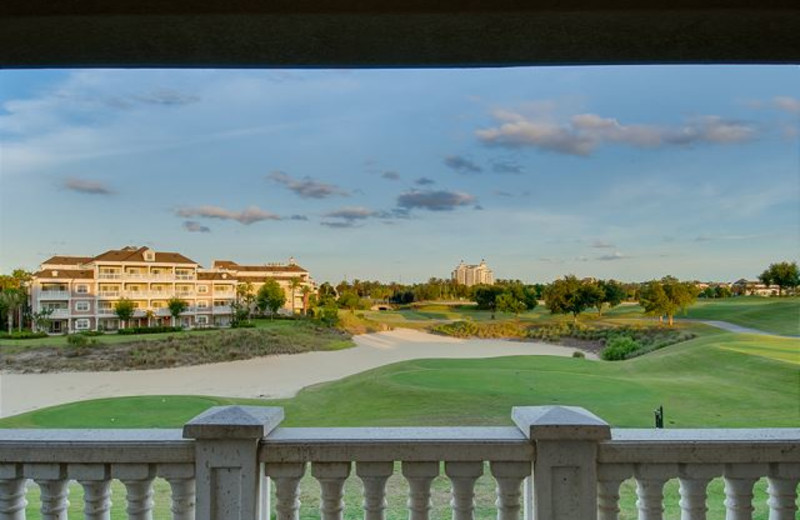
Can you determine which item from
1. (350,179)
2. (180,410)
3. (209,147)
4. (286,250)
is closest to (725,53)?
(350,179)

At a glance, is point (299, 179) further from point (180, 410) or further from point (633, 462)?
point (633, 462)

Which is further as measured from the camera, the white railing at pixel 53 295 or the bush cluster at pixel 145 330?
the bush cluster at pixel 145 330

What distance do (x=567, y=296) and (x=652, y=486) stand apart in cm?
174

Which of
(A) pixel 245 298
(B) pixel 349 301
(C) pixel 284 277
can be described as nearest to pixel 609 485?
(B) pixel 349 301

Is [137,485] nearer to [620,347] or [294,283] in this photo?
[294,283]

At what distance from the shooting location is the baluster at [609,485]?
131cm

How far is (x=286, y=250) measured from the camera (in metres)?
Answer: 2.84

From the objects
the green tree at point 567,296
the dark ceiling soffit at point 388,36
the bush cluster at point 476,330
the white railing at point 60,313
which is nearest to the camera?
the dark ceiling soffit at point 388,36

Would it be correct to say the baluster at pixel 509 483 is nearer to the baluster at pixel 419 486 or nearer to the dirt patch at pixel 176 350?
the baluster at pixel 419 486

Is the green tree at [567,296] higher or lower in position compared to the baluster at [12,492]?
higher

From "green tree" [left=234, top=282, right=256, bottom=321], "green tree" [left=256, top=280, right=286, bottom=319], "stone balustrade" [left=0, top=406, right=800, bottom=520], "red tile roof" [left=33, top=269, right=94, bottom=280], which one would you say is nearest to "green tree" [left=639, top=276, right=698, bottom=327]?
"stone balustrade" [left=0, top=406, right=800, bottom=520]

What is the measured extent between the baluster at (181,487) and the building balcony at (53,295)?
5.86 feet

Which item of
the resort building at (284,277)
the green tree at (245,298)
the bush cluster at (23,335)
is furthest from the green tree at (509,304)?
the bush cluster at (23,335)

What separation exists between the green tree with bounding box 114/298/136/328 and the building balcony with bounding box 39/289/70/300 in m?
0.25
